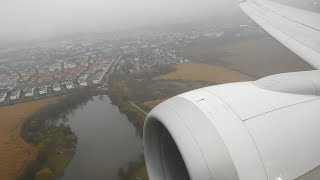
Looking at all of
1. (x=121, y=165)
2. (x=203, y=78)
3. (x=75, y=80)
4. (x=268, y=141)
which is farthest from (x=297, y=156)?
(x=75, y=80)

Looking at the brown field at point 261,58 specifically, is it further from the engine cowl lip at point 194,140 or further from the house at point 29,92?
the house at point 29,92

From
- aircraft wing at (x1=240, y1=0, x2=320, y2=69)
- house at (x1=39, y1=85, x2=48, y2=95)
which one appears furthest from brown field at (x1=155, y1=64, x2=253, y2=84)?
aircraft wing at (x1=240, y1=0, x2=320, y2=69)

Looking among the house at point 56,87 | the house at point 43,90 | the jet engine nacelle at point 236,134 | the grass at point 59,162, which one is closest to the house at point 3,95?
the house at point 43,90

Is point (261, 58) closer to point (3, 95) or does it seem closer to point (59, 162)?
point (59, 162)

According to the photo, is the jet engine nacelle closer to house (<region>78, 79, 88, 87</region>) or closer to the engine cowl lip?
the engine cowl lip

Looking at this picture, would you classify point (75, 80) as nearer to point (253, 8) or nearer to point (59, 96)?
point (59, 96)
